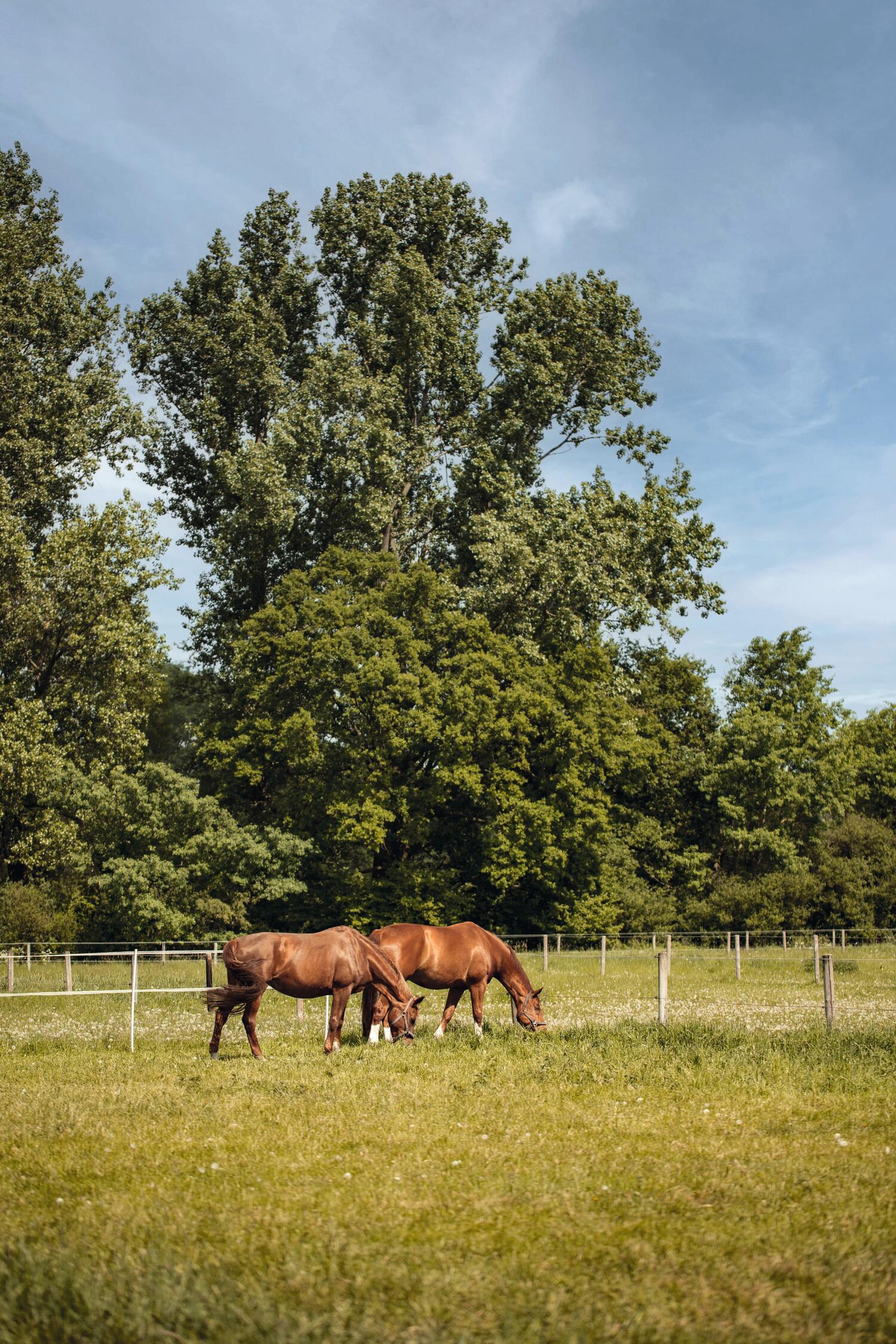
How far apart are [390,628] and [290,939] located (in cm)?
2227

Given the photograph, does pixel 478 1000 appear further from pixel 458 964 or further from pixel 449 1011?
pixel 458 964

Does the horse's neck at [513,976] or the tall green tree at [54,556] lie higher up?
the tall green tree at [54,556]

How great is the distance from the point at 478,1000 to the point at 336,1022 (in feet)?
9.71

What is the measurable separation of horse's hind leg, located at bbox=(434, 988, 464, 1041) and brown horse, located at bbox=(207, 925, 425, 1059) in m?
0.75

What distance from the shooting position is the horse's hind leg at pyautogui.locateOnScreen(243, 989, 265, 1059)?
46.8 feet

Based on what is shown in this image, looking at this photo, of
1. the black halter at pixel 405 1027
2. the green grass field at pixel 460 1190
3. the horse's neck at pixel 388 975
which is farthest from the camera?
the horse's neck at pixel 388 975

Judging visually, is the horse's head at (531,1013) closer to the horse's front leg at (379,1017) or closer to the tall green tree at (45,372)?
the horse's front leg at (379,1017)

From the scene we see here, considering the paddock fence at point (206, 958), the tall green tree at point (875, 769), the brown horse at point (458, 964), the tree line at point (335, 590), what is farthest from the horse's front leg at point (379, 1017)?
the tall green tree at point (875, 769)

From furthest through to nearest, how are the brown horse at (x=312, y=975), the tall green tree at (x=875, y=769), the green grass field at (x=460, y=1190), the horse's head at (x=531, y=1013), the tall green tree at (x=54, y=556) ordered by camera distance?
the tall green tree at (x=875, y=769), the tall green tree at (x=54, y=556), the horse's head at (x=531, y=1013), the brown horse at (x=312, y=975), the green grass field at (x=460, y=1190)

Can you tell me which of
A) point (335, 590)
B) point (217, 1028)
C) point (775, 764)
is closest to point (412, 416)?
point (335, 590)

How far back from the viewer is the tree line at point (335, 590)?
109ft

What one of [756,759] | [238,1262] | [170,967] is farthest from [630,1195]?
[756,759]

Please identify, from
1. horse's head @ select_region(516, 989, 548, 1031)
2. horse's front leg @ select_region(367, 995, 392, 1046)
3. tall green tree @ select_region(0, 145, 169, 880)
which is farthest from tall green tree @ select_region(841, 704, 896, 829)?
horse's front leg @ select_region(367, 995, 392, 1046)

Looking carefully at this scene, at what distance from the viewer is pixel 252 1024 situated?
568 inches
